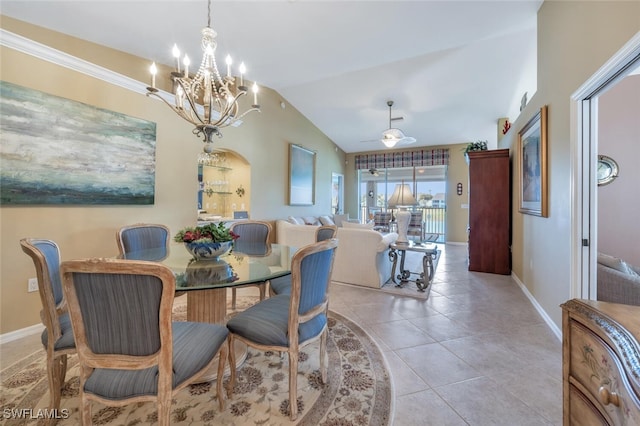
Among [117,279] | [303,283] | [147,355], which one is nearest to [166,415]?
[147,355]

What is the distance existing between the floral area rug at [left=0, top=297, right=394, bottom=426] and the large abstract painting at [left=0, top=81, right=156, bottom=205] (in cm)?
143

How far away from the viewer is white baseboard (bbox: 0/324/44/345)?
2219 millimetres

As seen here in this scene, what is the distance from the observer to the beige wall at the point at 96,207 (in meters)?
2.24

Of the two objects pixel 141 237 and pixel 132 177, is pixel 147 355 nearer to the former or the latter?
pixel 141 237

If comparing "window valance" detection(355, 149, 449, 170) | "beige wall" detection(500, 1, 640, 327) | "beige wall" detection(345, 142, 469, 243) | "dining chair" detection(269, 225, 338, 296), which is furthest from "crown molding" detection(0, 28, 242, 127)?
"beige wall" detection(345, 142, 469, 243)

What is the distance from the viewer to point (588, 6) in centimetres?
186

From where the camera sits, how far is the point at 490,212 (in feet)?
14.1

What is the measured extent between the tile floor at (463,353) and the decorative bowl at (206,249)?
1.51 metres

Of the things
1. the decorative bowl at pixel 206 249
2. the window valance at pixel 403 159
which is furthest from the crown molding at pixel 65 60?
the window valance at pixel 403 159

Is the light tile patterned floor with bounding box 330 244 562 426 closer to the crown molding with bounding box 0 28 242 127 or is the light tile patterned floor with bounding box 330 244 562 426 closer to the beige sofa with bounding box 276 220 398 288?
the beige sofa with bounding box 276 220 398 288

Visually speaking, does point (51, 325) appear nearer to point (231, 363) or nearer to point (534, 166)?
point (231, 363)

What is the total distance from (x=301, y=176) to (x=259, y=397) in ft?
16.8

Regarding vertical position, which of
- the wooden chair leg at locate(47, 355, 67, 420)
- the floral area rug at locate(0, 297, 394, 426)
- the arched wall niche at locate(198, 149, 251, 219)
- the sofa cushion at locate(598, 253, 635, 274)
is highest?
the arched wall niche at locate(198, 149, 251, 219)

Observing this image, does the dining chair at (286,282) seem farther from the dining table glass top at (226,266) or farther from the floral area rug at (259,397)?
the floral area rug at (259,397)
